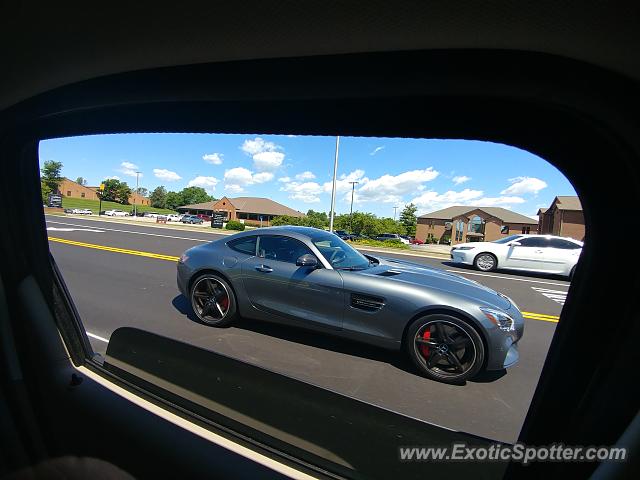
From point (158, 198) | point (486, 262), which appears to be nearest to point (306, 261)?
point (486, 262)

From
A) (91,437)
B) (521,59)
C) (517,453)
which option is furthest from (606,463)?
(91,437)

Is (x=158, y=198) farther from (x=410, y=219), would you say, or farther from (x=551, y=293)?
(x=551, y=293)

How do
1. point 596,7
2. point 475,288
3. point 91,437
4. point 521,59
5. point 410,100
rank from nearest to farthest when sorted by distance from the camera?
1. point 596,7
2. point 521,59
3. point 410,100
4. point 91,437
5. point 475,288

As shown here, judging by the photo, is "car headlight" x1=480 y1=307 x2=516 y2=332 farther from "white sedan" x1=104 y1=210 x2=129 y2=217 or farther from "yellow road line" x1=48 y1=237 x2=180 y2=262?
"white sedan" x1=104 y1=210 x2=129 y2=217

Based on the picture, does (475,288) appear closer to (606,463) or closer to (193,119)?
(606,463)

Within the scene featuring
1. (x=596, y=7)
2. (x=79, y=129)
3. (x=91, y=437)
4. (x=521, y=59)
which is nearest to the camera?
(x=596, y=7)

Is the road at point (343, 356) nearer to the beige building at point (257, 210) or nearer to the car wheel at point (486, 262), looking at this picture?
the beige building at point (257, 210)

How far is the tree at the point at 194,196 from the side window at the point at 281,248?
30753mm

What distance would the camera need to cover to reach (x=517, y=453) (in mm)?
1248

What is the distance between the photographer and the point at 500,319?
2818mm

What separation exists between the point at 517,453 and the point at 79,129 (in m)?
2.96

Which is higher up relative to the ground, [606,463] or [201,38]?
[201,38]

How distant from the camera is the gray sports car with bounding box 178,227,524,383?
2.79 metres

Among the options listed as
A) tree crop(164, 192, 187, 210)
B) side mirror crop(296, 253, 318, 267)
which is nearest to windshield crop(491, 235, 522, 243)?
side mirror crop(296, 253, 318, 267)
